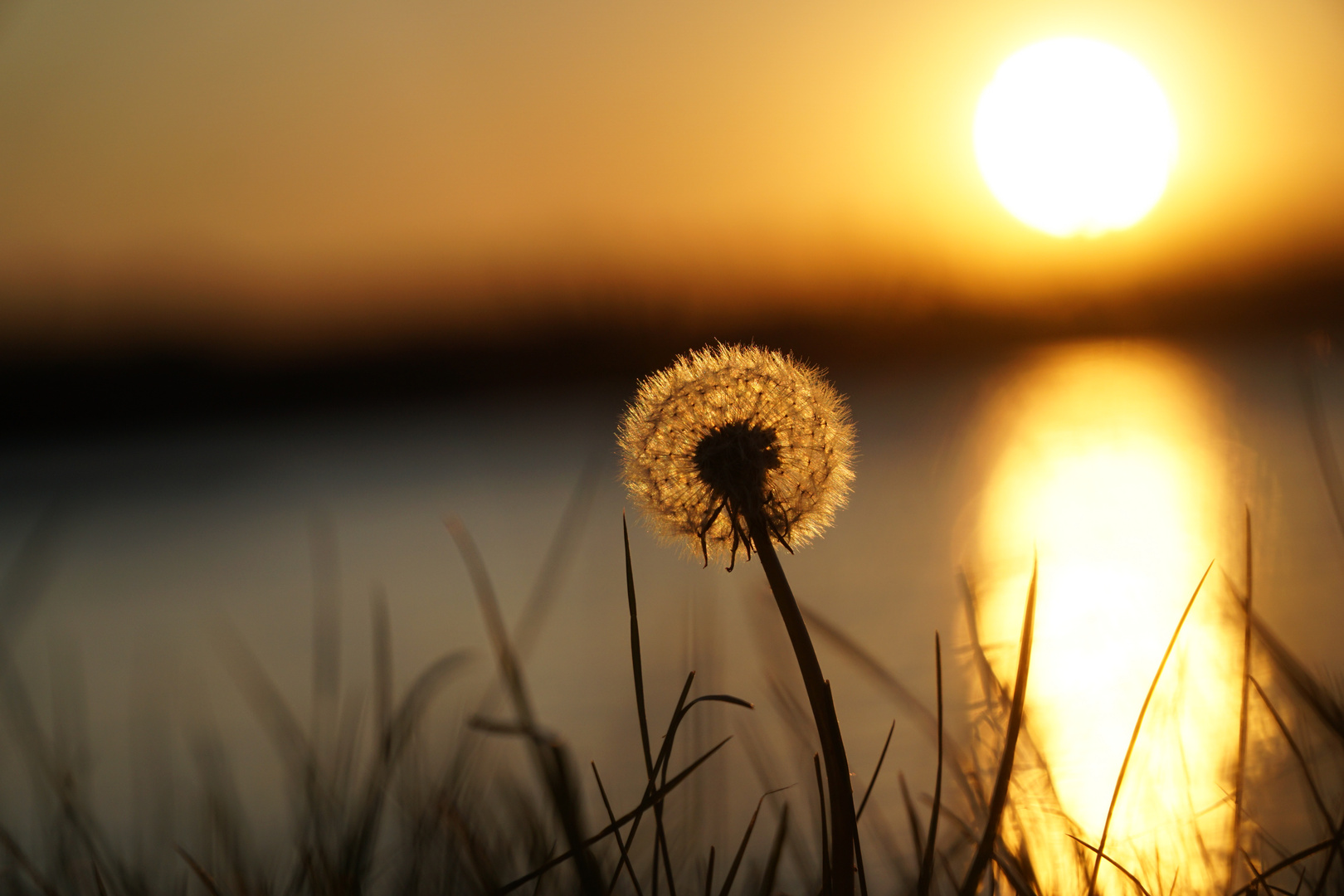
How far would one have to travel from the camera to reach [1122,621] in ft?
14.5

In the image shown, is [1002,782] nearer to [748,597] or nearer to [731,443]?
[731,443]

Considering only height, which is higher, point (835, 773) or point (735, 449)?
point (735, 449)

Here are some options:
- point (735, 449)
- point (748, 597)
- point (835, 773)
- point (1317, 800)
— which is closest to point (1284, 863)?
point (1317, 800)

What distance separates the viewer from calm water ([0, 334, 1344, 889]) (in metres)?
2.87

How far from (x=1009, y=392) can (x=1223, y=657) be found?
16.6 m

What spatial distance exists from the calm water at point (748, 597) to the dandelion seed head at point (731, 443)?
0.16 meters

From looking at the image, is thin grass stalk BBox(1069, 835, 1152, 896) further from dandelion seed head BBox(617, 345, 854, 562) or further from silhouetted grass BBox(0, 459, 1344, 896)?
dandelion seed head BBox(617, 345, 854, 562)

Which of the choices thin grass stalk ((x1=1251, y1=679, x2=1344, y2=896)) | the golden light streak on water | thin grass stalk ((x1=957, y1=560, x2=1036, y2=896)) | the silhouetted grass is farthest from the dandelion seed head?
thin grass stalk ((x1=1251, y1=679, x2=1344, y2=896))

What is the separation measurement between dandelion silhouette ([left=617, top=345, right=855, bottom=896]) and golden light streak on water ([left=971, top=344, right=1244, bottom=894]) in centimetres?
38

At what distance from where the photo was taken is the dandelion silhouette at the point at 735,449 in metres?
1.38

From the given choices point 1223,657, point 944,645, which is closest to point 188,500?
point 944,645

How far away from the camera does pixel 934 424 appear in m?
14.7

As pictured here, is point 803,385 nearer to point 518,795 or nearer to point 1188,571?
point 518,795

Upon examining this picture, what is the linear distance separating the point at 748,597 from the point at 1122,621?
213cm
